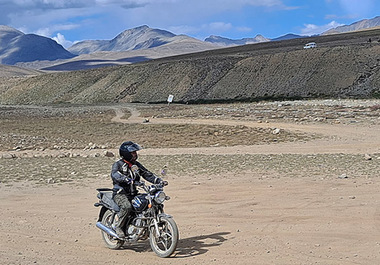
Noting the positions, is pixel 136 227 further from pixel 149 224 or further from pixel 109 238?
pixel 109 238

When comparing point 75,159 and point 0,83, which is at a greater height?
point 0,83

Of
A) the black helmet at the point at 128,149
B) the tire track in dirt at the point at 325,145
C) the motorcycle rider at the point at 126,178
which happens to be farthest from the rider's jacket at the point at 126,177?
the tire track in dirt at the point at 325,145

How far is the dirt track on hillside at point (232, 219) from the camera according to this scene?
9.10 meters

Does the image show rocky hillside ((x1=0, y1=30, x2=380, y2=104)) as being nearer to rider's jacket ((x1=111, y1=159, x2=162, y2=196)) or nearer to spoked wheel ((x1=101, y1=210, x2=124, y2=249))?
spoked wheel ((x1=101, y1=210, x2=124, y2=249))

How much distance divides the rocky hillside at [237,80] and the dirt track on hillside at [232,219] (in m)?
44.3

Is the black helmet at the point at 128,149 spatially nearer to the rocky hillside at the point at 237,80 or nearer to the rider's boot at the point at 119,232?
the rider's boot at the point at 119,232

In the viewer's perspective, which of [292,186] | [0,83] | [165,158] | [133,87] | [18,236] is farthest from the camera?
[0,83]

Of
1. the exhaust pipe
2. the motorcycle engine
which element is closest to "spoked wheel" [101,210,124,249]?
the exhaust pipe

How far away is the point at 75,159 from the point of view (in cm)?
2227

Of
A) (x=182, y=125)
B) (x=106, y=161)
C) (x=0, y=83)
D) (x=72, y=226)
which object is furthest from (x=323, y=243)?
(x=0, y=83)

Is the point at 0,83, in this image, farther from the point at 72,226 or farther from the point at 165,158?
the point at 72,226

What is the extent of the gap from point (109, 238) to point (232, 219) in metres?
2.72

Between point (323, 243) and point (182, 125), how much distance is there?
89.1ft

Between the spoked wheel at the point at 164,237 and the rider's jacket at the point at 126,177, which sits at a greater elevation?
the rider's jacket at the point at 126,177
